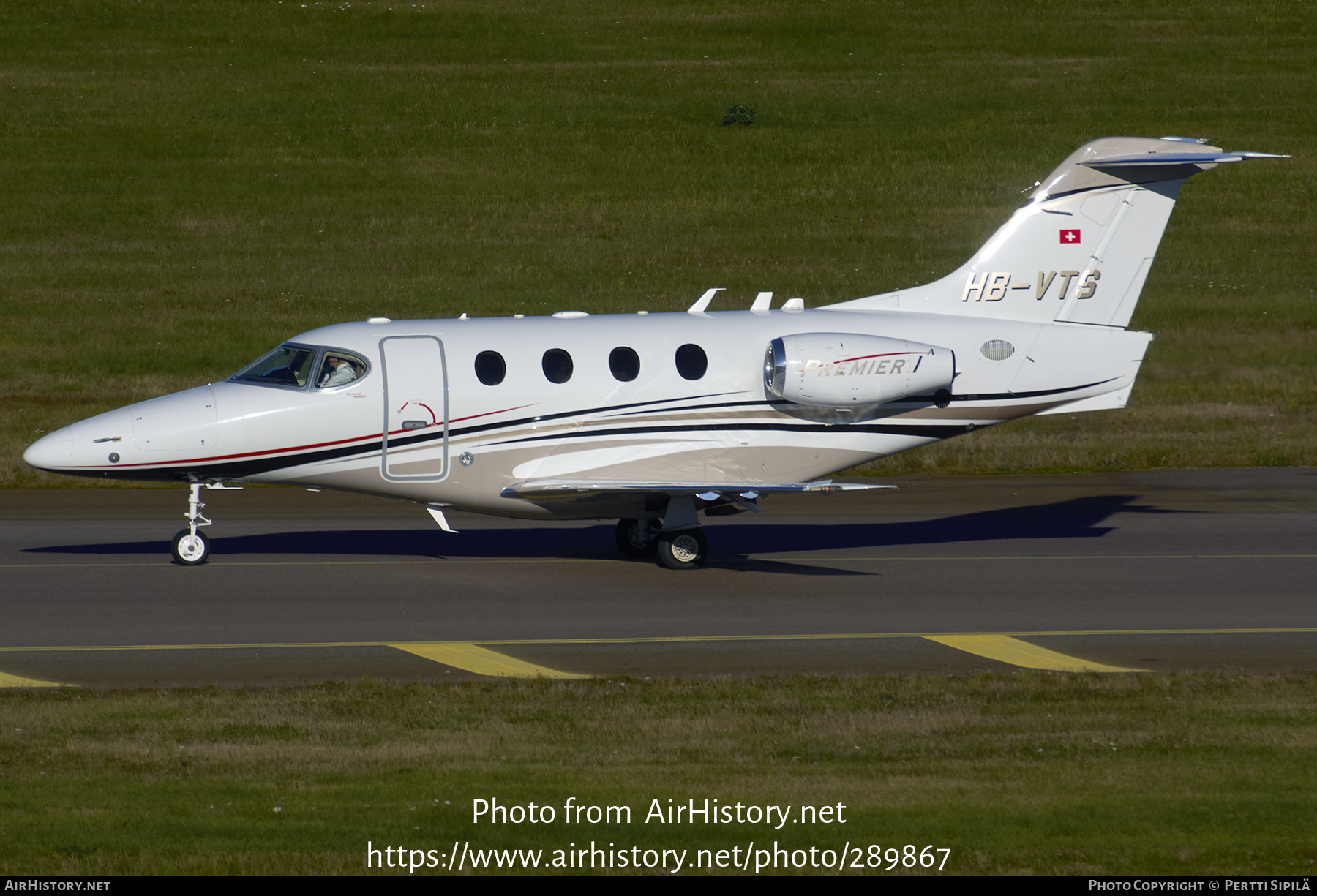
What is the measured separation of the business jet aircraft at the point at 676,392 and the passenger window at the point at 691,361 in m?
0.02

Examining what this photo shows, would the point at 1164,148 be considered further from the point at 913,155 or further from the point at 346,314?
the point at 913,155

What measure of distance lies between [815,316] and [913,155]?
1442 inches

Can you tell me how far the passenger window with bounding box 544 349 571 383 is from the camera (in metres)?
19.9

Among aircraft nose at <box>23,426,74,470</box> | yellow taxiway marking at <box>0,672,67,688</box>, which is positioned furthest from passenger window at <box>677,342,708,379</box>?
yellow taxiway marking at <box>0,672,67,688</box>

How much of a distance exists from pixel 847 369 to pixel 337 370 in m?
6.67

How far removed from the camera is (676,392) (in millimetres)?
20156

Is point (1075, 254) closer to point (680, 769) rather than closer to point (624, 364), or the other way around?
point (624, 364)

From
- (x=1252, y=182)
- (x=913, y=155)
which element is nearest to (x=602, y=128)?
(x=913, y=155)

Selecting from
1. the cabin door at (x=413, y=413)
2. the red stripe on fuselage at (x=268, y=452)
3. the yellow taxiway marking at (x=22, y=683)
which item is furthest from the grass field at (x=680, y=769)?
the cabin door at (x=413, y=413)

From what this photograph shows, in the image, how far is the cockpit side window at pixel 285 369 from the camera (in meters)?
19.6

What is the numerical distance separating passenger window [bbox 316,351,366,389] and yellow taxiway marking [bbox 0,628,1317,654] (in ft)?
13.8

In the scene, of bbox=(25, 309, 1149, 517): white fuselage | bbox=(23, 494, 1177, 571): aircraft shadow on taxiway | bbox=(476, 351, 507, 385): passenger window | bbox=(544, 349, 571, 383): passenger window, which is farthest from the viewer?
bbox=(23, 494, 1177, 571): aircraft shadow on taxiway

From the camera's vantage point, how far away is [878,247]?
48.3m

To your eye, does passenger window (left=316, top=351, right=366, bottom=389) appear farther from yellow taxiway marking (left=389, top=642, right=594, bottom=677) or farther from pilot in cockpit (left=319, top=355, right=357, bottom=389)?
yellow taxiway marking (left=389, top=642, right=594, bottom=677)
